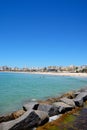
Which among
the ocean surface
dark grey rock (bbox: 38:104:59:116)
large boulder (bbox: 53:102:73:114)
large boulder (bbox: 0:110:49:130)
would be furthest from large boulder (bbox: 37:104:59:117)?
the ocean surface

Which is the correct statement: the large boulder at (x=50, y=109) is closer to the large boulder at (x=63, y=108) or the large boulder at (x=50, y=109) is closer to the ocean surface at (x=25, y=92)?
the large boulder at (x=63, y=108)

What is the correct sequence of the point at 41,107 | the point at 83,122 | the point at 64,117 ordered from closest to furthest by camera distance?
the point at 83,122 → the point at 64,117 → the point at 41,107

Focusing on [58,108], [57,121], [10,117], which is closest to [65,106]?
[58,108]

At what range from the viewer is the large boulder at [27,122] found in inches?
359

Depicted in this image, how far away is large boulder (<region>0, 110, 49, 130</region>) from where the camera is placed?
9114mm

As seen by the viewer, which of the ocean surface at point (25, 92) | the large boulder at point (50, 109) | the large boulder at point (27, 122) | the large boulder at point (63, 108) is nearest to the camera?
the large boulder at point (27, 122)

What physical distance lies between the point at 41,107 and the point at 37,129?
120 inches

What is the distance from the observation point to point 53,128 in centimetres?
964

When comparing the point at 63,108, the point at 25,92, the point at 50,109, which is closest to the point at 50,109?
the point at 50,109

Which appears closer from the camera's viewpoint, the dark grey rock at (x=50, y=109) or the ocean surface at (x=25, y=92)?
the dark grey rock at (x=50, y=109)

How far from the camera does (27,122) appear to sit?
959 cm

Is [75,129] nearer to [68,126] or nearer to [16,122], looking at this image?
[68,126]

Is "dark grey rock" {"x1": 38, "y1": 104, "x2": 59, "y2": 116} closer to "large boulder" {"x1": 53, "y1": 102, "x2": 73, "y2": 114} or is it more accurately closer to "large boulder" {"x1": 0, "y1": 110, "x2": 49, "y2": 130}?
"large boulder" {"x1": 53, "y1": 102, "x2": 73, "y2": 114}

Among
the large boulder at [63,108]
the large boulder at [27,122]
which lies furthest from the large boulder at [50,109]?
the large boulder at [27,122]
